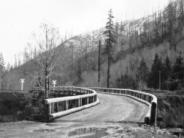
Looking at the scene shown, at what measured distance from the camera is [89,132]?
9.12 meters

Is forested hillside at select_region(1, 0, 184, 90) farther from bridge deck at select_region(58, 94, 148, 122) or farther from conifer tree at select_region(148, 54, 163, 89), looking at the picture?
bridge deck at select_region(58, 94, 148, 122)

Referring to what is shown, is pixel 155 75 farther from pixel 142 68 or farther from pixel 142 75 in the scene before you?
pixel 142 68

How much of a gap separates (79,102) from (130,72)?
212 ft

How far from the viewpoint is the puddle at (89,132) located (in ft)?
28.1

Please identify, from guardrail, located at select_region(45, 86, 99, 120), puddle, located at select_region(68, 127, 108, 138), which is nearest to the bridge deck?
guardrail, located at select_region(45, 86, 99, 120)

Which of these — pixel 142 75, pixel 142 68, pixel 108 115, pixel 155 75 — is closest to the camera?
pixel 108 115

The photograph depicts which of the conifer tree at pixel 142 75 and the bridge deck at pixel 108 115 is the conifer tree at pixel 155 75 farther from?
the bridge deck at pixel 108 115

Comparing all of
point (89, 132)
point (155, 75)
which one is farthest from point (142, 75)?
point (89, 132)

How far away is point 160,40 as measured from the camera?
9350 cm

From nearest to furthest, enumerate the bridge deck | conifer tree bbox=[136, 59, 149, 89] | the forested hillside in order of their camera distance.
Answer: the bridge deck, the forested hillside, conifer tree bbox=[136, 59, 149, 89]

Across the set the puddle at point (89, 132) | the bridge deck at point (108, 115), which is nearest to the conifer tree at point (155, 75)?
the bridge deck at point (108, 115)

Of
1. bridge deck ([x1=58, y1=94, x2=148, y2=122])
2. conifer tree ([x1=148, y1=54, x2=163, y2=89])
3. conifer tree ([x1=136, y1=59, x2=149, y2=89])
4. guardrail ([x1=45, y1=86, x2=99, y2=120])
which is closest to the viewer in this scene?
guardrail ([x1=45, y1=86, x2=99, y2=120])

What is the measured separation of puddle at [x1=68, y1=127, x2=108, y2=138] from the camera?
28.1 feet

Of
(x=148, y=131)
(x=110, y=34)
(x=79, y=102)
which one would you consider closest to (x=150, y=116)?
(x=148, y=131)
